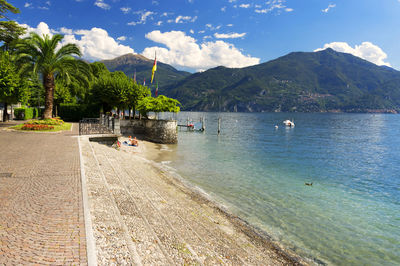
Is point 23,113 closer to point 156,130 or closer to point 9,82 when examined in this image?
point 9,82

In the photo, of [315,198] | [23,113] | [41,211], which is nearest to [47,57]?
[23,113]

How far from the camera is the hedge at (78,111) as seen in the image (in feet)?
148

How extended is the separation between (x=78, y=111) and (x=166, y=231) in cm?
4417

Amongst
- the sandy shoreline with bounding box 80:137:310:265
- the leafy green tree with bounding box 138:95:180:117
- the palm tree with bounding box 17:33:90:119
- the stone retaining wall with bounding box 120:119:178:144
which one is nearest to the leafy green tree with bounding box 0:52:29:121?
the palm tree with bounding box 17:33:90:119

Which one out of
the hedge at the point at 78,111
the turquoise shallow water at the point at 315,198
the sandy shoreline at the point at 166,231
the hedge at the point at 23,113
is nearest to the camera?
the sandy shoreline at the point at 166,231

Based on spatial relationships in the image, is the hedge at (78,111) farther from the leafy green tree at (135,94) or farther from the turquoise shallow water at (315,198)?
the turquoise shallow water at (315,198)

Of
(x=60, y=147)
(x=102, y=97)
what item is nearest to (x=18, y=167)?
(x=60, y=147)

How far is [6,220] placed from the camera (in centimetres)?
616

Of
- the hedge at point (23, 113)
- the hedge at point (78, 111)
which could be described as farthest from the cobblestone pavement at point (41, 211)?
the hedge at point (23, 113)

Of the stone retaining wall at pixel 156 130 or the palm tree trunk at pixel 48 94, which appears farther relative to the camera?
the stone retaining wall at pixel 156 130

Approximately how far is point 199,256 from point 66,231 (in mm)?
3778

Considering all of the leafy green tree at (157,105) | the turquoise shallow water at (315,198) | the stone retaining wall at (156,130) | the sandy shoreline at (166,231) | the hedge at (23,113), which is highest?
the leafy green tree at (157,105)

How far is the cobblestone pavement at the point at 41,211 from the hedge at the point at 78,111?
34050mm

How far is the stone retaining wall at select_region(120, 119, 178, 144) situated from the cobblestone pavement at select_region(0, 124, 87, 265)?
23.4 metres
